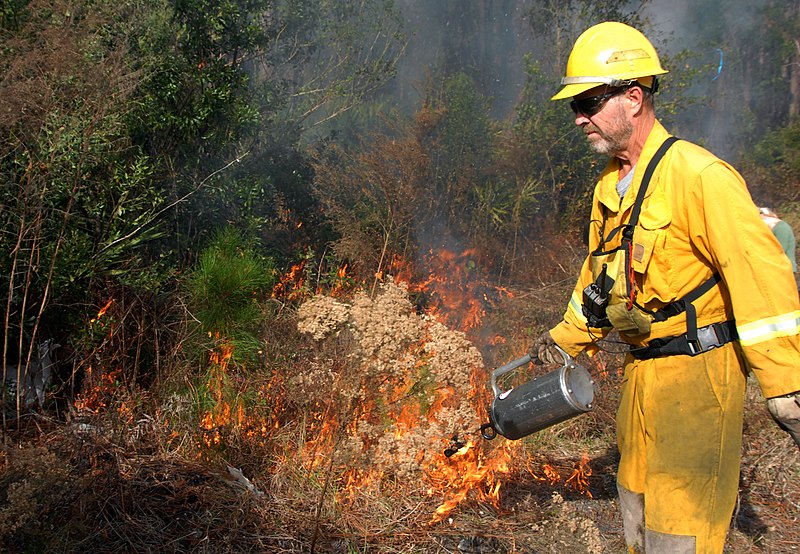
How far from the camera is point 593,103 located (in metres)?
2.68

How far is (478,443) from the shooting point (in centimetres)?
400

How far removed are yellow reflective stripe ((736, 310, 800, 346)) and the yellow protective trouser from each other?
0.82 feet

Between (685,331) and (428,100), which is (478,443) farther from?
(428,100)

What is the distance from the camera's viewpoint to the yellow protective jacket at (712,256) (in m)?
2.20

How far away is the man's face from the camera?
8.68ft

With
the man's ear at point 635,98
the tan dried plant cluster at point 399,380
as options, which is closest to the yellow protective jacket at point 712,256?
the man's ear at point 635,98

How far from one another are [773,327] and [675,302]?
14.9 inches

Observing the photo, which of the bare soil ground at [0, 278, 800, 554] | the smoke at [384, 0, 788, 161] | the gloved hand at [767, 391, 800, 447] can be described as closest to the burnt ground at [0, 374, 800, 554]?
the bare soil ground at [0, 278, 800, 554]

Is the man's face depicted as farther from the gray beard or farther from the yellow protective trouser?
the yellow protective trouser

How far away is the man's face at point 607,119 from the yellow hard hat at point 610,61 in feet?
0.16

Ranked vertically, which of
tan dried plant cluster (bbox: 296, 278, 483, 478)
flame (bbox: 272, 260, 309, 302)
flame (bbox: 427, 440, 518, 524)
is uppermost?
tan dried plant cluster (bbox: 296, 278, 483, 478)

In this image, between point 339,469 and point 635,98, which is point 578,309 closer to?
point 635,98

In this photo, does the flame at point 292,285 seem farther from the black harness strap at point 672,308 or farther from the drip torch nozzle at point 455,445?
the black harness strap at point 672,308

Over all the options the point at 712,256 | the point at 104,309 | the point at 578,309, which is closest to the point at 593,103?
the point at 712,256
